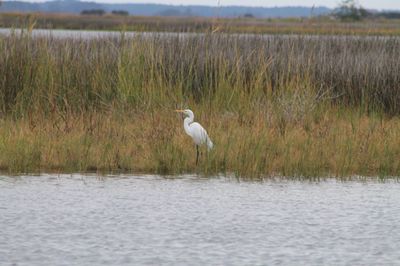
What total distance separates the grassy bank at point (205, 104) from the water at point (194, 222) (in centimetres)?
52

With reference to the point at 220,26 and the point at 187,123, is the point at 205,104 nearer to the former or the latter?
the point at 220,26

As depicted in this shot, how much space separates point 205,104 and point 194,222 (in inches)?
225

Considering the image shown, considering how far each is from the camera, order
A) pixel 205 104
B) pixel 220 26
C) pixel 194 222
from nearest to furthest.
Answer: pixel 194 222, pixel 205 104, pixel 220 26

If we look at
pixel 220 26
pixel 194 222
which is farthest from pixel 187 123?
pixel 220 26

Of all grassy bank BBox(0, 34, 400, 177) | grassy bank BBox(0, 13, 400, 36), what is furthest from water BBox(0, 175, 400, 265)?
grassy bank BBox(0, 13, 400, 36)

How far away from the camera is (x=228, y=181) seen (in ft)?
33.7

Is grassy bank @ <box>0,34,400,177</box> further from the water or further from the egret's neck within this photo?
the water

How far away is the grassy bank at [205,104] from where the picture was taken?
10812 mm

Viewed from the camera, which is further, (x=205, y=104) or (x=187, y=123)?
(x=205, y=104)

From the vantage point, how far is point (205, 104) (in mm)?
13977

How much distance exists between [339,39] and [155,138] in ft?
23.8

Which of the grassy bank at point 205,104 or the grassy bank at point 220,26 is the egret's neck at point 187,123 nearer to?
the grassy bank at point 205,104

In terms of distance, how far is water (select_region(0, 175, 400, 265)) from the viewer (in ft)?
23.6

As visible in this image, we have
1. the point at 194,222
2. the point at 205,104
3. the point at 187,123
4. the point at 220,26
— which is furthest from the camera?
the point at 220,26
